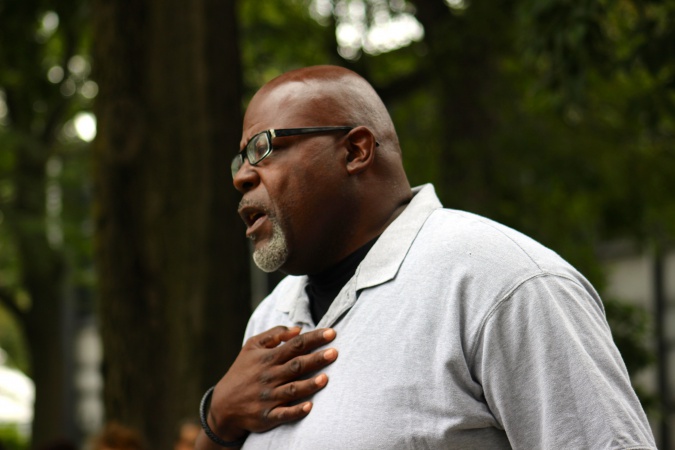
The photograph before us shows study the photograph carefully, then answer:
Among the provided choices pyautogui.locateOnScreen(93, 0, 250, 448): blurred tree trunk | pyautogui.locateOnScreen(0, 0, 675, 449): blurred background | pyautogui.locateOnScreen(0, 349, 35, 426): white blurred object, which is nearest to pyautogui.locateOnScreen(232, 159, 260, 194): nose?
pyautogui.locateOnScreen(0, 0, 675, 449): blurred background

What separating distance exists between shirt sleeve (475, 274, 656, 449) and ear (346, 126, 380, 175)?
533 millimetres

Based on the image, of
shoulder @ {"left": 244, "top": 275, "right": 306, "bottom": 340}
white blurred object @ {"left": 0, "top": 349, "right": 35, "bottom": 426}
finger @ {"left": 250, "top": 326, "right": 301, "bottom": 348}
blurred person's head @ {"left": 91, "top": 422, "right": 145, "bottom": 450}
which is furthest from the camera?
white blurred object @ {"left": 0, "top": 349, "right": 35, "bottom": 426}

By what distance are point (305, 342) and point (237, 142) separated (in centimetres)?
456

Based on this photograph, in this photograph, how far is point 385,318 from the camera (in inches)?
88.0

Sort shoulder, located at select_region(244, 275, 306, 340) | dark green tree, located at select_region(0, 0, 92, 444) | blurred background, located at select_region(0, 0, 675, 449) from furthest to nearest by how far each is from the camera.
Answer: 1. dark green tree, located at select_region(0, 0, 92, 444)
2. blurred background, located at select_region(0, 0, 675, 449)
3. shoulder, located at select_region(244, 275, 306, 340)

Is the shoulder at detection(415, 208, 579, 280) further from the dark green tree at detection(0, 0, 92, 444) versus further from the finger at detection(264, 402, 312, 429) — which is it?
the dark green tree at detection(0, 0, 92, 444)

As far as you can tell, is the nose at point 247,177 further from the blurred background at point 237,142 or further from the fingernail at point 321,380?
the blurred background at point 237,142

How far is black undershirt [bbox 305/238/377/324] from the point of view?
2.47 metres

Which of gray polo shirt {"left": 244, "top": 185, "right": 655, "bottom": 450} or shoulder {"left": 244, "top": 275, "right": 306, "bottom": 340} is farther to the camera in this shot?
shoulder {"left": 244, "top": 275, "right": 306, "bottom": 340}

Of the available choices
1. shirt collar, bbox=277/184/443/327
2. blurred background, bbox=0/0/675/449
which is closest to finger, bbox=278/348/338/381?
shirt collar, bbox=277/184/443/327

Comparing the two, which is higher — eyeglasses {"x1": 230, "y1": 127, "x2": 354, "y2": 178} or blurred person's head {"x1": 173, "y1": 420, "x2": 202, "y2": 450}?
eyeglasses {"x1": 230, "y1": 127, "x2": 354, "y2": 178}

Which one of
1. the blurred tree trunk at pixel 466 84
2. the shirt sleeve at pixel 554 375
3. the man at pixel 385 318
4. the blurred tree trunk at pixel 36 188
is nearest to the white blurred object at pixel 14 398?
the blurred tree trunk at pixel 36 188

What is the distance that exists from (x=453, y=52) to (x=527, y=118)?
935 mm

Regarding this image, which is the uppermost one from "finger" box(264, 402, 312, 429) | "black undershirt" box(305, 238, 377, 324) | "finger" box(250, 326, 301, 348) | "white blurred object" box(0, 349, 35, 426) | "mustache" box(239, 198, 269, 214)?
"mustache" box(239, 198, 269, 214)
